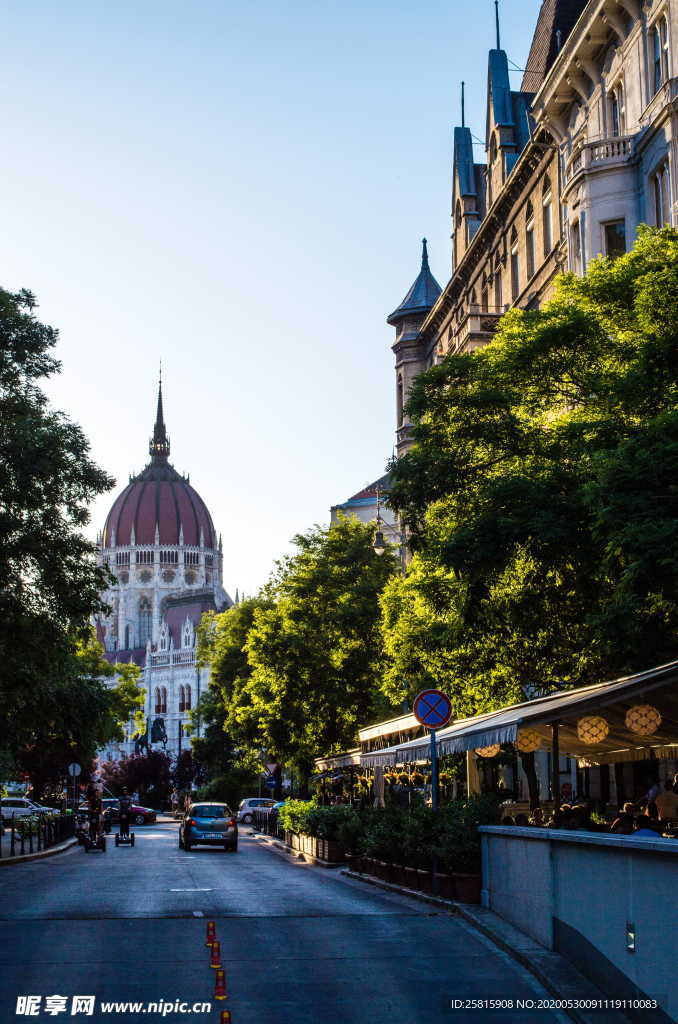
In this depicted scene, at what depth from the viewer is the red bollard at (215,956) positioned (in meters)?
13.3

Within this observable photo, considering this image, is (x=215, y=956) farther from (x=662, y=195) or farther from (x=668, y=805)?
(x=662, y=195)

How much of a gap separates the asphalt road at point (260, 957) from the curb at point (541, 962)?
0.13 meters

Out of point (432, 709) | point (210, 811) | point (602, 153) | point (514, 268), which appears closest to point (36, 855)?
point (210, 811)

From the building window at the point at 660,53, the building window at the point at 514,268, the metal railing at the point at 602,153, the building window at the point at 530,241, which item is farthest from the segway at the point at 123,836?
the building window at the point at 660,53

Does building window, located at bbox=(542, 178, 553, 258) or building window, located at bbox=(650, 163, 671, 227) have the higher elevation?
building window, located at bbox=(542, 178, 553, 258)

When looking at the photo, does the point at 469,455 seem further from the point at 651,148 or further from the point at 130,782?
the point at 130,782

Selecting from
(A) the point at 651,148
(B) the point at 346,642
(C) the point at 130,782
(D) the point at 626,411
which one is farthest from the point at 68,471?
(C) the point at 130,782

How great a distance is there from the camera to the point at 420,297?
67.9 m

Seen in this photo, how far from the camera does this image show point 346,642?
177 ft

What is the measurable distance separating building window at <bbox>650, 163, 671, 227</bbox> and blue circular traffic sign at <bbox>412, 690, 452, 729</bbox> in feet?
46.9

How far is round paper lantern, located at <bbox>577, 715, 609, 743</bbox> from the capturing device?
18234 millimetres

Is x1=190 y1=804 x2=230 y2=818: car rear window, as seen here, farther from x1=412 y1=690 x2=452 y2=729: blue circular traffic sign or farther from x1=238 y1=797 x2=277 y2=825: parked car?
x1=238 y1=797 x2=277 y2=825: parked car

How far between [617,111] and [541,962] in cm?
2683

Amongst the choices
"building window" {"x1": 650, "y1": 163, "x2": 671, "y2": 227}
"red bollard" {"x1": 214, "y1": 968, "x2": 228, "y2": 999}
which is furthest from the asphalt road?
"building window" {"x1": 650, "y1": 163, "x2": 671, "y2": 227}
